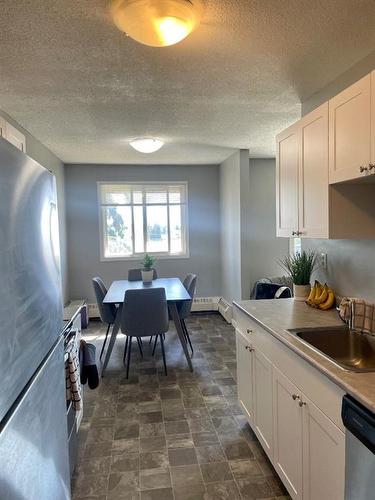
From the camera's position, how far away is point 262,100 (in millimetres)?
2738

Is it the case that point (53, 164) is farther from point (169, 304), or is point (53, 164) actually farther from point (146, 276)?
point (169, 304)

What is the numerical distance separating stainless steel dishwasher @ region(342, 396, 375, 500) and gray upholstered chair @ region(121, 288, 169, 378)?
Result: 222 centimetres

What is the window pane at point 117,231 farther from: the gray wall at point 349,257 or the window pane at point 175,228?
the gray wall at point 349,257

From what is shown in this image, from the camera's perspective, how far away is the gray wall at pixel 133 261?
5.36 m

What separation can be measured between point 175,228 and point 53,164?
210 cm

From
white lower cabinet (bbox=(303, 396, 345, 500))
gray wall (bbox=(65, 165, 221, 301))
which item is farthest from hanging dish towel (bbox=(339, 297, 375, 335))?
gray wall (bbox=(65, 165, 221, 301))

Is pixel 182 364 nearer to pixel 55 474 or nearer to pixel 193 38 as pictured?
pixel 55 474

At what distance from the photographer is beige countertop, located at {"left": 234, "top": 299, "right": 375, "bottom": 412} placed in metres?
1.19

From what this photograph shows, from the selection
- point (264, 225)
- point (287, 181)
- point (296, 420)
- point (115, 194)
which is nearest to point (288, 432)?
point (296, 420)

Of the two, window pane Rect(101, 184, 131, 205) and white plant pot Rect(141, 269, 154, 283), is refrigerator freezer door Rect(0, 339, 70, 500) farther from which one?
window pane Rect(101, 184, 131, 205)

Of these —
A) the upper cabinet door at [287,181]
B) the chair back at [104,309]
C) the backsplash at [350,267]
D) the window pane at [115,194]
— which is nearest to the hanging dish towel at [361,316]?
the backsplash at [350,267]

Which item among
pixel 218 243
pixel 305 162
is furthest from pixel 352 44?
pixel 218 243

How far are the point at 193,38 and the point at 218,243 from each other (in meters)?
4.09

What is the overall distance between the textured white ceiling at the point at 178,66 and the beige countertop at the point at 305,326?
1574 mm
